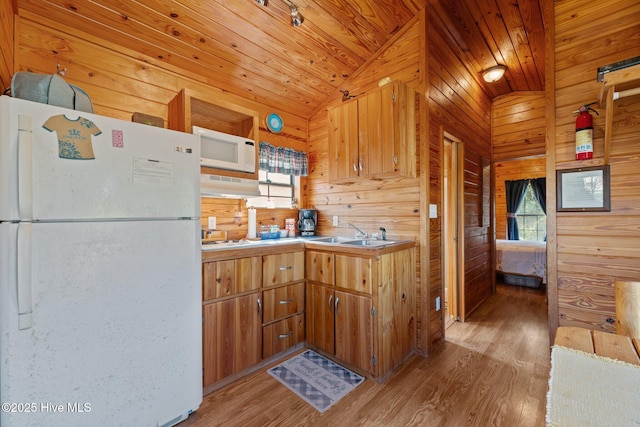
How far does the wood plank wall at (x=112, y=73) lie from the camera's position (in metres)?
1.76

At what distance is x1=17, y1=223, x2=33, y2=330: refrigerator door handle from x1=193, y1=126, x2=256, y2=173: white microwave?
114cm

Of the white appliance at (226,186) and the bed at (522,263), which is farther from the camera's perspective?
the bed at (522,263)

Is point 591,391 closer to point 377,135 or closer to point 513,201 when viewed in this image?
point 377,135

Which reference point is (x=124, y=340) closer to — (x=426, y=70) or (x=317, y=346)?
(x=317, y=346)

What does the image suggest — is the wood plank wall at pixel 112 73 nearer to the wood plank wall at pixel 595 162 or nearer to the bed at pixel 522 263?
the wood plank wall at pixel 595 162

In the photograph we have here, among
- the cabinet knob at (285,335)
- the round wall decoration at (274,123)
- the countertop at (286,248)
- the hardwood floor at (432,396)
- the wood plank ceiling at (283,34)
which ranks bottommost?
the hardwood floor at (432,396)

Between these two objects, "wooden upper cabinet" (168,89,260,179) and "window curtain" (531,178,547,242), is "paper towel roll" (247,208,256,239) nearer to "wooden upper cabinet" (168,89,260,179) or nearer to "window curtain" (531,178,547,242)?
"wooden upper cabinet" (168,89,260,179)

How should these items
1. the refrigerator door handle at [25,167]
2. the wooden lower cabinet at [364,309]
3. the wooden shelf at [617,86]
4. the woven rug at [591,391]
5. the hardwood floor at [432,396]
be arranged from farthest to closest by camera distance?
the wooden lower cabinet at [364,309]
the hardwood floor at [432,396]
the wooden shelf at [617,86]
the refrigerator door handle at [25,167]
the woven rug at [591,391]

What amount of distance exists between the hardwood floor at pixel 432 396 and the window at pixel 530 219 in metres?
4.66

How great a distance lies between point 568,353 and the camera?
845mm

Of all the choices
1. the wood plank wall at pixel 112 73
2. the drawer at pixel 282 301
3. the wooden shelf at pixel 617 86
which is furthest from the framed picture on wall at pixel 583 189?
the wood plank wall at pixel 112 73

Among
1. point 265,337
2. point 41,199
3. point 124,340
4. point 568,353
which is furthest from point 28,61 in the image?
point 568,353

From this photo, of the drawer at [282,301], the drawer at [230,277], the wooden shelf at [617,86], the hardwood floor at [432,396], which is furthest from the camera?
the drawer at [282,301]

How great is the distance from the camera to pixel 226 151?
7.54ft
